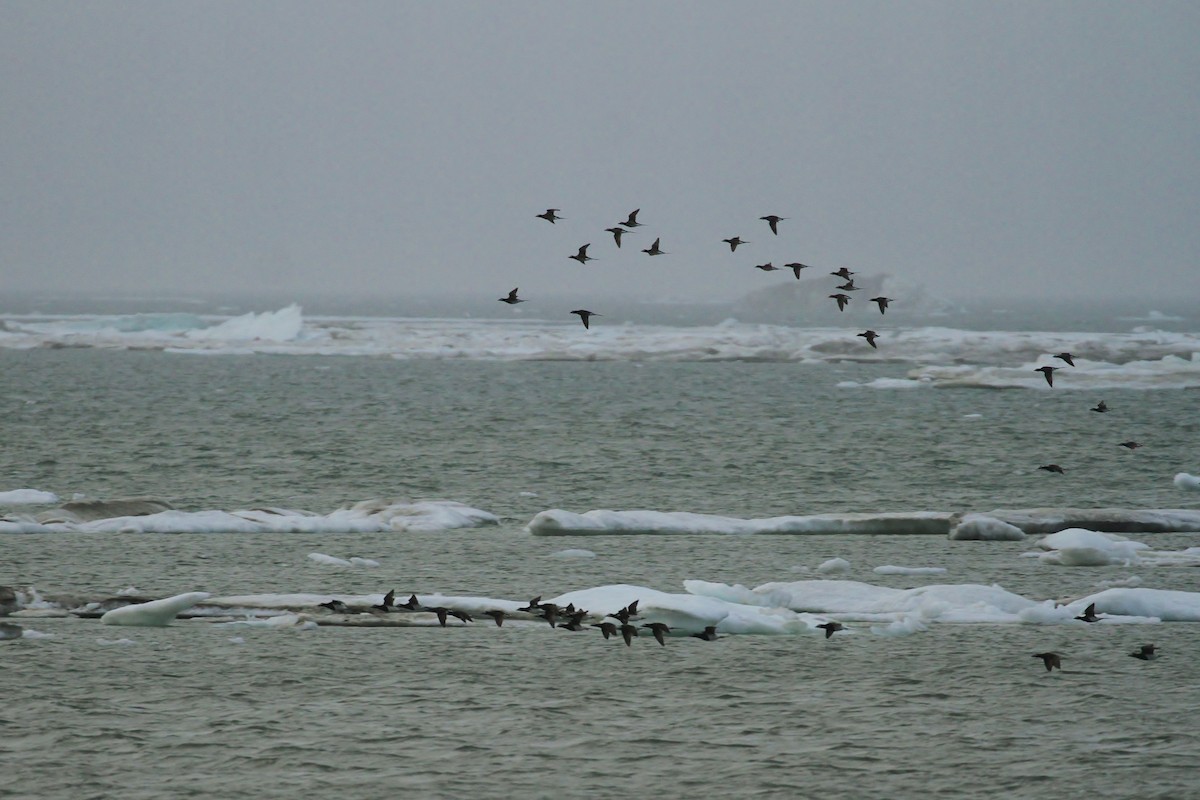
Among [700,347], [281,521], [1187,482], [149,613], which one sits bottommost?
[281,521]

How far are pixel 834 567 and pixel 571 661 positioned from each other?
16.6 ft

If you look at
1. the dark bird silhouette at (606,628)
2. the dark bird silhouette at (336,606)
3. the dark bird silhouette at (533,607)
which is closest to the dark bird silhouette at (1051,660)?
the dark bird silhouette at (606,628)

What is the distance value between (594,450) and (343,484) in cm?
823

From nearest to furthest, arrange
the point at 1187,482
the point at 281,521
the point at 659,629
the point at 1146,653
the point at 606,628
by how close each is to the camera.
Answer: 1. the point at 1146,653
2. the point at 606,628
3. the point at 659,629
4. the point at 281,521
5. the point at 1187,482

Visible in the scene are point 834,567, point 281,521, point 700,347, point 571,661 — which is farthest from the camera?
point 700,347

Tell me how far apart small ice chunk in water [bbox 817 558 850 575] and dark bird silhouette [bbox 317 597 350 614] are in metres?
5.68

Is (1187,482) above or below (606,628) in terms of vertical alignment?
above

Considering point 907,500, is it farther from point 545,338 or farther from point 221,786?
point 545,338

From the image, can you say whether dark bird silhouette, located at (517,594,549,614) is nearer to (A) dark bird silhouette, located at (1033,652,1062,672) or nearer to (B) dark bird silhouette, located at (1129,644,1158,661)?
(A) dark bird silhouette, located at (1033,652,1062,672)

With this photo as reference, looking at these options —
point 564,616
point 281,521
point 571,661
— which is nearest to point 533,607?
point 564,616

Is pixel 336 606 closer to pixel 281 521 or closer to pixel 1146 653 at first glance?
pixel 281 521

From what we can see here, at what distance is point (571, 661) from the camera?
43.3ft

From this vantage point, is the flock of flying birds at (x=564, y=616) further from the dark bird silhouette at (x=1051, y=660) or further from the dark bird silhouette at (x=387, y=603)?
the dark bird silhouette at (x=1051, y=660)

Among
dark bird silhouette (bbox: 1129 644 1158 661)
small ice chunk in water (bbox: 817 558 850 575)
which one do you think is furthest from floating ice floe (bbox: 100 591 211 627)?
dark bird silhouette (bbox: 1129 644 1158 661)
